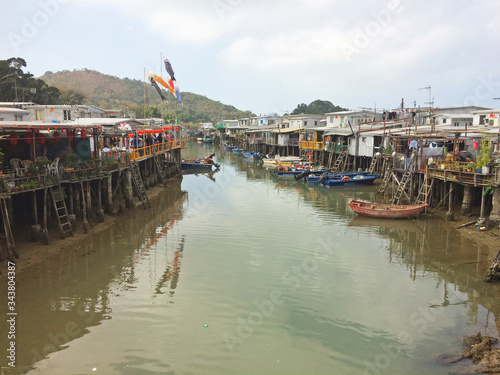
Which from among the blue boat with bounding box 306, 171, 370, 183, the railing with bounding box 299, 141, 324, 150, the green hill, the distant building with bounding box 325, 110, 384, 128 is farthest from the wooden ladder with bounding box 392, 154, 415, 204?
the green hill

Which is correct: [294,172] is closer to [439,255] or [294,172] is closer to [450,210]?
[450,210]

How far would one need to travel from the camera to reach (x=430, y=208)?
23.9 meters

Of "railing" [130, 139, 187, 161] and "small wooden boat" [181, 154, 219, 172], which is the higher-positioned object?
"railing" [130, 139, 187, 161]

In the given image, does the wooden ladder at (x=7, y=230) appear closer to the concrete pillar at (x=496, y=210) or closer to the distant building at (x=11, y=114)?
the distant building at (x=11, y=114)

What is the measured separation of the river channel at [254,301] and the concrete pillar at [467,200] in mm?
1351

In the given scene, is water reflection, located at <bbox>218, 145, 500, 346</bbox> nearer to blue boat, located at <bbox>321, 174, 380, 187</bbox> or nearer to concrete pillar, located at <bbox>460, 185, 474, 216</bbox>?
concrete pillar, located at <bbox>460, 185, 474, 216</bbox>

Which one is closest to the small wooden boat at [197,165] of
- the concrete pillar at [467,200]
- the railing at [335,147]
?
the railing at [335,147]

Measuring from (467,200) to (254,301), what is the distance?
48.4 feet

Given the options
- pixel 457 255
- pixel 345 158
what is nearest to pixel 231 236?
pixel 457 255

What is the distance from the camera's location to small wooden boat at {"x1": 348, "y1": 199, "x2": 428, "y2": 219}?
22.5 metres

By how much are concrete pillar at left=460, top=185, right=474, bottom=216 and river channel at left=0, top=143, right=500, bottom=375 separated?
Answer: 135 centimetres

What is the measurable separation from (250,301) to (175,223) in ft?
36.4

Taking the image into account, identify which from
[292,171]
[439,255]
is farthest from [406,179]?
[292,171]

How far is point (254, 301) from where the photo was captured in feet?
42.3
